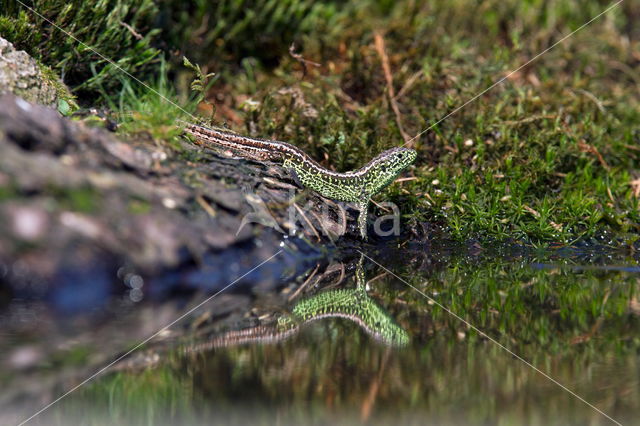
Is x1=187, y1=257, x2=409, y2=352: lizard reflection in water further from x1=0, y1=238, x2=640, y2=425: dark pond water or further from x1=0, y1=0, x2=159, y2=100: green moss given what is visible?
x1=0, y1=0, x2=159, y2=100: green moss

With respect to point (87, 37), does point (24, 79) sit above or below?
below

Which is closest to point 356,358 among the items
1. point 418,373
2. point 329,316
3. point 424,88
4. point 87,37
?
point 418,373

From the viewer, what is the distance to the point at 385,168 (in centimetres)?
611

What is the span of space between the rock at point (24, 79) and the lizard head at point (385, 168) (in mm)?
2790

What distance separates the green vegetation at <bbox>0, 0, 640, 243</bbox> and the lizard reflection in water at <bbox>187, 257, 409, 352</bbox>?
195 centimetres

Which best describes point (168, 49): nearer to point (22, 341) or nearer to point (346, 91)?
point (346, 91)

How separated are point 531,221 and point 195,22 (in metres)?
4.53

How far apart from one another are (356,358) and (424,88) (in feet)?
17.1

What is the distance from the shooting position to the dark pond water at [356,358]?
8.87 feet

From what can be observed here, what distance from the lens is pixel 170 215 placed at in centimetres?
482

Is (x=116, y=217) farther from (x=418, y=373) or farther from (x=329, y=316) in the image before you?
(x=418, y=373)

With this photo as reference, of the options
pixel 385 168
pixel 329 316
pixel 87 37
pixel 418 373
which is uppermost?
pixel 87 37

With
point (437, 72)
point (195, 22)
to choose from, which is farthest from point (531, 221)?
point (195, 22)

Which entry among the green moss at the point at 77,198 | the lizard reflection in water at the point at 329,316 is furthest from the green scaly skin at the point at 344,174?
the green moss at the point at 77,198
